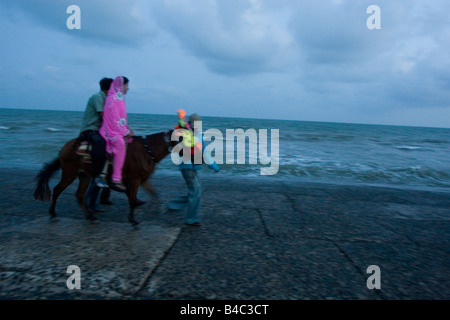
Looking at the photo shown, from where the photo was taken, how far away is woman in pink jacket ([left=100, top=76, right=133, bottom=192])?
4121mm

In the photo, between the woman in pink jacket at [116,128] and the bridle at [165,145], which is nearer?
the woman in pink jacket at [116,128]

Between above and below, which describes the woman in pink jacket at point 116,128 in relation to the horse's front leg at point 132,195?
above

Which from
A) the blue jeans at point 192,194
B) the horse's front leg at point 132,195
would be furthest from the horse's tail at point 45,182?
the blue jeans at point 192,194

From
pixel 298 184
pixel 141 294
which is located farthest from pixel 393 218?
pixel 141 294

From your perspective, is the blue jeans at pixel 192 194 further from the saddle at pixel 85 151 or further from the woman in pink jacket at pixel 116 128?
the saddle at pixel 85 151

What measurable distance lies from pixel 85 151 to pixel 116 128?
0.61m

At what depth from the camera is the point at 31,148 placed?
15727 mm

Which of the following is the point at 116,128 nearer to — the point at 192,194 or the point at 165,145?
the point at 165,145

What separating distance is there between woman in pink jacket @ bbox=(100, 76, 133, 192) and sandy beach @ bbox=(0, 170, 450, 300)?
3.05 ft

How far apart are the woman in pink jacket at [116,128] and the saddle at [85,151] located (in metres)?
0.27

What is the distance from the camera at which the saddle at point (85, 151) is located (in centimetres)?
416
